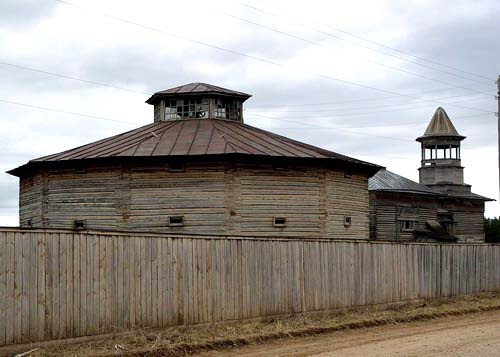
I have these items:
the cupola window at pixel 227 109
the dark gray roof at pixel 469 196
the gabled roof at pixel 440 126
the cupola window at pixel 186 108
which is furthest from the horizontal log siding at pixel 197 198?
the gabled roof at pixel 440 126

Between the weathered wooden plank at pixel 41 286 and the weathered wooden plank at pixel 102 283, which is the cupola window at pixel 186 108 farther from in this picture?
the weathered wooden plank at pixel 41 286

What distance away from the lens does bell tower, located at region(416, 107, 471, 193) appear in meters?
59.7

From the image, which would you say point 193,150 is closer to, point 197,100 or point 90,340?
point 197,100

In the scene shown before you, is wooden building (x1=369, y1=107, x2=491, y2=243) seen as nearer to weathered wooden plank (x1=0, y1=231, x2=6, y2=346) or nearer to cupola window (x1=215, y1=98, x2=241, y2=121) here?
cupola window (x1=215, y1=98, x2=241, y2=121)

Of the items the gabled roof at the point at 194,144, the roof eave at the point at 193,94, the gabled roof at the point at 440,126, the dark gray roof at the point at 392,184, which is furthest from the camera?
the gabled roof at the point at 440,126

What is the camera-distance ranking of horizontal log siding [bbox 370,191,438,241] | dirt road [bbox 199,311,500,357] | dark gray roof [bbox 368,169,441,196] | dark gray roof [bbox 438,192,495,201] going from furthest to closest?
1. dark gray roof [bbox 438,192,495,201]
2. dark gray roof [bbox 368,169,441,196]
3. horizontal log siding [bbox 370,191,438,241]
4. dirt road [bbox 199,311,500,357]

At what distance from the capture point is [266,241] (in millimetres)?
16656

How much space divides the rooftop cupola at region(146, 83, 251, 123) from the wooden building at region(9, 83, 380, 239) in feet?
12.4

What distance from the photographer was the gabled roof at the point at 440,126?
5991 centimetres

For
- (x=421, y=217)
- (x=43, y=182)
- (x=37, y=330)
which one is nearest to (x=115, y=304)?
(x=37, y=330)

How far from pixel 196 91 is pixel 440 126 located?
31249 mm

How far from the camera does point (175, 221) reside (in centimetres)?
2875

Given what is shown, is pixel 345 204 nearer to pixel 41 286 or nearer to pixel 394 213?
pixel 394 213

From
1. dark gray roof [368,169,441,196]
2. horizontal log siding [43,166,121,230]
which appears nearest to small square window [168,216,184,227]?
horizontal log siding [43,166,121,230]
